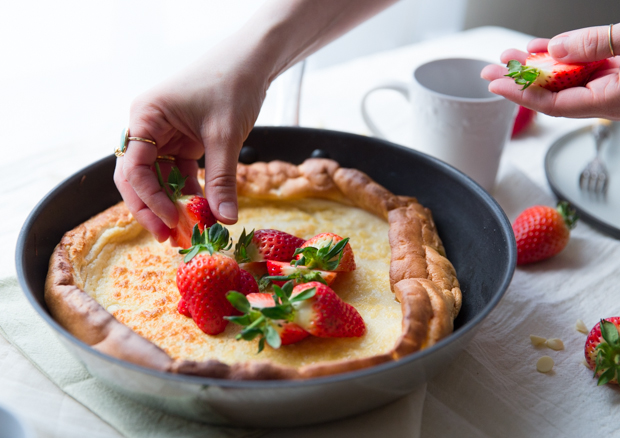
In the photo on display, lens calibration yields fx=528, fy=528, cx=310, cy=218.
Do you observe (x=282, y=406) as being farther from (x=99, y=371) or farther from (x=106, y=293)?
(x=106, y=293)

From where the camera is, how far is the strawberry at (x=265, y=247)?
4.91 feet

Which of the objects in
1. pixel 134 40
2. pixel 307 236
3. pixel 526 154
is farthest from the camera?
pixel 134 40

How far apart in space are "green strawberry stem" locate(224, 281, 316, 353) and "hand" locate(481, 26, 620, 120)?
2.95 feet

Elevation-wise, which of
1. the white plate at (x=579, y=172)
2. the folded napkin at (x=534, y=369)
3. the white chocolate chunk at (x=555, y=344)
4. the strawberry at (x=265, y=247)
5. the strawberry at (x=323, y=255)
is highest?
the strawberry at (x=323, y=255)

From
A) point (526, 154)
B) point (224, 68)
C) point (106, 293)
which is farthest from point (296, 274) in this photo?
point (526, 154)

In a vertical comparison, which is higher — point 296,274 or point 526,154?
point 296,274

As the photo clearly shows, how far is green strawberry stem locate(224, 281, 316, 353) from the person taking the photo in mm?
1116

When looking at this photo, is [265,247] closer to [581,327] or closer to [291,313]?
[291,313]

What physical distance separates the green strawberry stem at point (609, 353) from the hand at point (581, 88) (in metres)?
0.58

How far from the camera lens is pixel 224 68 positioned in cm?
162

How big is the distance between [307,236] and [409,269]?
40cm

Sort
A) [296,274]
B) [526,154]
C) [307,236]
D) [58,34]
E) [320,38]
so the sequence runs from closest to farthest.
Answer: [296,274], [307,236], [320,38], [526,154], [58,34]

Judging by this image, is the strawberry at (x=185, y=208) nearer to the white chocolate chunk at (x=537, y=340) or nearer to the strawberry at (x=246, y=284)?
the strawberry at (x=246, y=284)

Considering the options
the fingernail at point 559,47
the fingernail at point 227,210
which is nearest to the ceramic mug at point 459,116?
the fingernail at point 559,47
